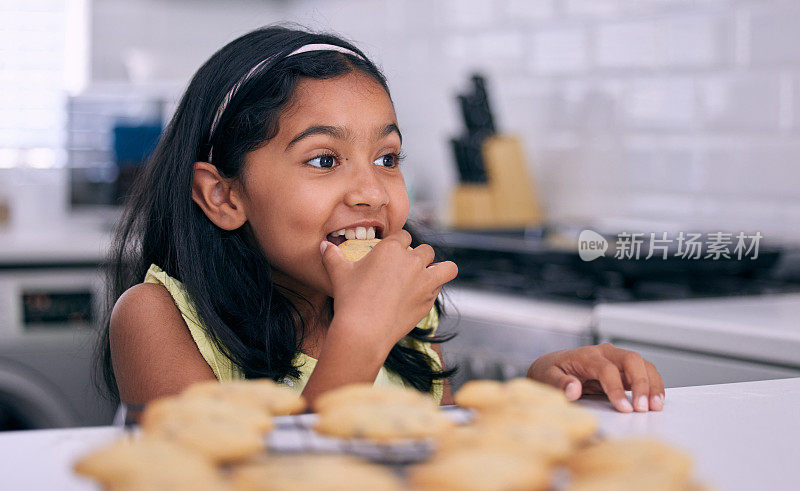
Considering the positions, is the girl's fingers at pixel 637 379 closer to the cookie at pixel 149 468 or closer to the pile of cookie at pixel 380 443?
the pile of cookie at pixel 380 443

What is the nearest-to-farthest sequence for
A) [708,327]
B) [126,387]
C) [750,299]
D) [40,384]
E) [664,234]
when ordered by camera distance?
1. [126,387]
2. [708,327]
3. [750,299]
4. [664,234]
5. [40,384]

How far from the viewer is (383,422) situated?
369 millimetres

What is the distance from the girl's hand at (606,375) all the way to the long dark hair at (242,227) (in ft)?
0.94

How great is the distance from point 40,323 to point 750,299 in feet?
5.46

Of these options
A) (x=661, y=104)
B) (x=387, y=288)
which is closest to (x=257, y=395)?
(x=387, y=288)

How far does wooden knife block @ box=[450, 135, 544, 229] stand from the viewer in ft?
6.99

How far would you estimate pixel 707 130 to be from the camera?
1.83m

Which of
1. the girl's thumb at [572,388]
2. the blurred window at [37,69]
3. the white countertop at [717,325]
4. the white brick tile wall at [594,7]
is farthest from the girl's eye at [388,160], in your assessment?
the blurred window at [37,69]

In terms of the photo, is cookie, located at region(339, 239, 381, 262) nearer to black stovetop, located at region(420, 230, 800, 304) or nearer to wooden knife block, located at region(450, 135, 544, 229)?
black stovetop, located at region(420, 230, 800, 304)

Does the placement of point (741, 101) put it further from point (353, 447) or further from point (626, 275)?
point (353, 447)

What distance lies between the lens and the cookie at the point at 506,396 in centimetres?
41

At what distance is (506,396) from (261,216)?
59 centimetres

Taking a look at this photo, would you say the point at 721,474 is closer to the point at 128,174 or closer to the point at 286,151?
the point at 286,151

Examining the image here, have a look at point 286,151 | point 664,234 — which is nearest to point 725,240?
point 664,234
